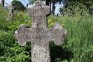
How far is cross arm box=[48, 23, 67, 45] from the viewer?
8141 millimetres

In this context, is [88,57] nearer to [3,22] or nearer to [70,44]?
[70,44]

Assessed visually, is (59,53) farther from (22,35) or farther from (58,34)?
(22,35)

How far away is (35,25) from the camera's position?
27.4 feet

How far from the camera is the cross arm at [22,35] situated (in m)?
8.44

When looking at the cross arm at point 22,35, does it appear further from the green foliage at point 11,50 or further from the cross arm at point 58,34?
the cross arm at point 58,34

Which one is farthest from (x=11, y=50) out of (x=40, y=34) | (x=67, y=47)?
(x=67, y=47)

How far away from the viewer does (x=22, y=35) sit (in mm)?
8484

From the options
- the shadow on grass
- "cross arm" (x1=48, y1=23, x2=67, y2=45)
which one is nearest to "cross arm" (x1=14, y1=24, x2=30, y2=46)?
"cross arm" (x1=48, y1=23, x2=67, y2=45)

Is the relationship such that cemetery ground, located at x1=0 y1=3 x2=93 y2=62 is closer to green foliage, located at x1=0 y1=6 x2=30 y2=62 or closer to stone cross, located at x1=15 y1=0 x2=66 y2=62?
green foliage, located at x1=0 y1=6 x2=30 y2=62

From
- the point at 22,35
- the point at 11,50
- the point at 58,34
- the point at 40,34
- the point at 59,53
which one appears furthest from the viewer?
the point at 59,53

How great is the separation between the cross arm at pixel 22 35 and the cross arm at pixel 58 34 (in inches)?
18.7

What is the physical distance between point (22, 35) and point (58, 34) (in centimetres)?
79

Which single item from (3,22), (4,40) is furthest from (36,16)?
(3,22)

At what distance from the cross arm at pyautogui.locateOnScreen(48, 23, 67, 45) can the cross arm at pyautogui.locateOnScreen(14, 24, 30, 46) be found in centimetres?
48
